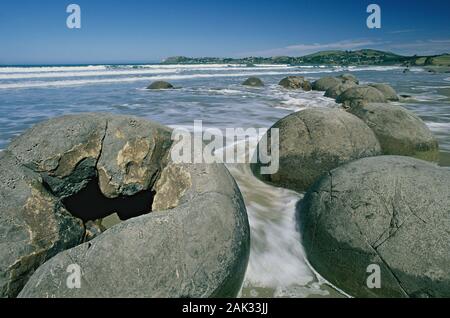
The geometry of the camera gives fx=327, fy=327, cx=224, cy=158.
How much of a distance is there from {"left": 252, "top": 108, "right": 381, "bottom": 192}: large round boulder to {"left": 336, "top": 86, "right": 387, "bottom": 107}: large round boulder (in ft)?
24.3

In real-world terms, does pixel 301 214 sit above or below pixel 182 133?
below

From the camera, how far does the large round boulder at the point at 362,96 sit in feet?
37.3

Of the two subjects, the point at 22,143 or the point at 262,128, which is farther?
the point at 262,128

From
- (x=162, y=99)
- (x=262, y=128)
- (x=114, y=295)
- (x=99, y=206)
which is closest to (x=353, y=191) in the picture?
(x=114, y=295)

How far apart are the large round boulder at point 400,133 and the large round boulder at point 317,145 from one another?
2.88 ft

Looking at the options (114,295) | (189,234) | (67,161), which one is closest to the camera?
(114,295)

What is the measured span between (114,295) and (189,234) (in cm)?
57

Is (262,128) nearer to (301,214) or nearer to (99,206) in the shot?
(301,214)

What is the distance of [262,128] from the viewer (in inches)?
340
